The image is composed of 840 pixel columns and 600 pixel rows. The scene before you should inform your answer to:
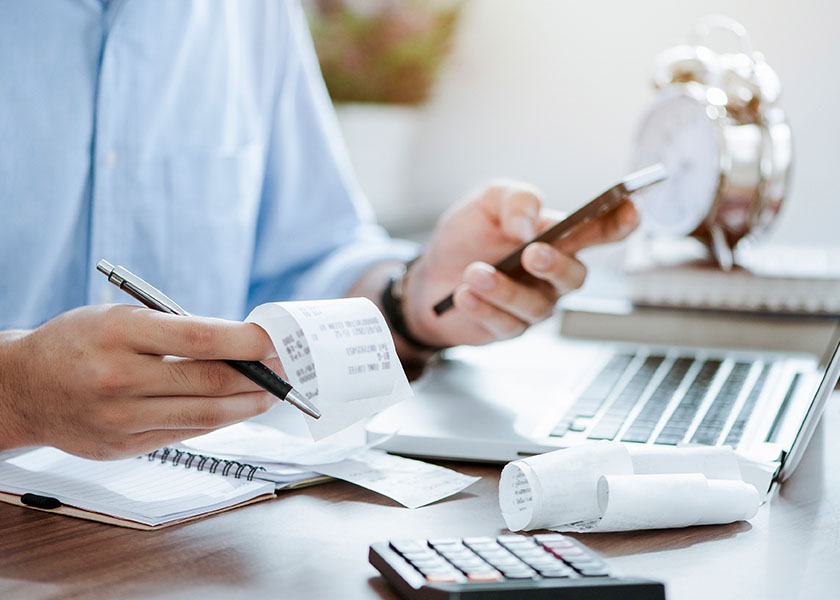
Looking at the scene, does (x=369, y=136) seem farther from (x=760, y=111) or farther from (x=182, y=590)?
(x=182, y=590)

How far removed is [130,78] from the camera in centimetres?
110

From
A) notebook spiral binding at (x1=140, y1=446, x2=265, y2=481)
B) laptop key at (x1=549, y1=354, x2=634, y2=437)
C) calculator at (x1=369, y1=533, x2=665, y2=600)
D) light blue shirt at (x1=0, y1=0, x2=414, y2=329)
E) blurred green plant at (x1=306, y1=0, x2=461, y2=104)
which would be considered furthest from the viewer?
blurred green plant at (x1=306, y1=0, x2=461, y2=104)

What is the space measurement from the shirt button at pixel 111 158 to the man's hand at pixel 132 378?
0.51 m

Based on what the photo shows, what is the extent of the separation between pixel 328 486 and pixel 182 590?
18 centimetres

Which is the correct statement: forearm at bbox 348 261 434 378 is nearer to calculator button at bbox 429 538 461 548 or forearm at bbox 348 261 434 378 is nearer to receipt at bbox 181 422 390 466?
receipt at bbox 181 422 390 466

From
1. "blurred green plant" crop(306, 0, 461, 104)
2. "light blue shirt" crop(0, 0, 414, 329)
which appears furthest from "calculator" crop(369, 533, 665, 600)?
"blurred green plant" crop(306, 0, 461, 104)

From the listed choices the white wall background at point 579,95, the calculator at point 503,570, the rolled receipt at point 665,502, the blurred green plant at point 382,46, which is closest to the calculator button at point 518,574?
the calculator at point 503,570

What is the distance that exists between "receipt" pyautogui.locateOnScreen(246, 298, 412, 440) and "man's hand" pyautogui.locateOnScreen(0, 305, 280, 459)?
0.05 feet

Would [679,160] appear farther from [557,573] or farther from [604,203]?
[557,573]

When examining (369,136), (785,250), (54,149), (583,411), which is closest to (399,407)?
(583,411)

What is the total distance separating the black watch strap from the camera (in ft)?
3.57

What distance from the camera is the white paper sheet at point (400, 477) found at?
0.62m

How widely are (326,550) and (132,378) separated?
150mm

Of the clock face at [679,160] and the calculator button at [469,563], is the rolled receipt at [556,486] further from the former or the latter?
the clock face at [679,160]
